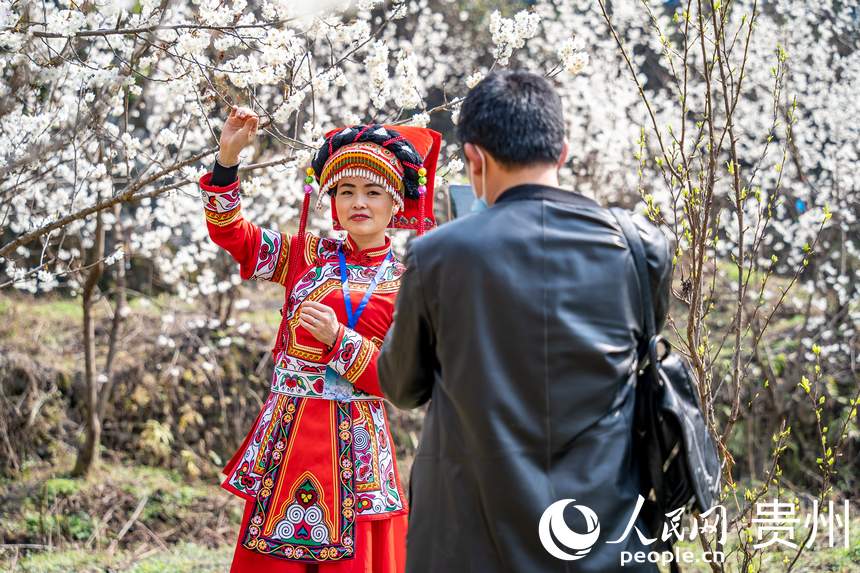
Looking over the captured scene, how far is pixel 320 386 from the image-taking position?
309 cm

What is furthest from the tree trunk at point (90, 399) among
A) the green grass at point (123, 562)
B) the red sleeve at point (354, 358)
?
the red sleeve at point (354, 358)

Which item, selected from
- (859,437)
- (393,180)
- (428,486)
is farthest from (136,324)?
(428,486)

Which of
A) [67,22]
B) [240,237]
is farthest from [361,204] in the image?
[67,22]

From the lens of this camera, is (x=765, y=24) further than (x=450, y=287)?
Yes

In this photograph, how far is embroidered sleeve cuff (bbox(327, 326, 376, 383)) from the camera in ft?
9.73

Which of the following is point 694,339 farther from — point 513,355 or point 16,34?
point 16,34

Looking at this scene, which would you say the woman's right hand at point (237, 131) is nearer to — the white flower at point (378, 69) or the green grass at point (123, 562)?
the white flower at point (378, 69)

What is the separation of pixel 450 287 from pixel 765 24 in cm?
859

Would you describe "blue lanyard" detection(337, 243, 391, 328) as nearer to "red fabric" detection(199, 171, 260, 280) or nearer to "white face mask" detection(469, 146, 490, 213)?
"red fabric" detection(199, 171, 260, 280)

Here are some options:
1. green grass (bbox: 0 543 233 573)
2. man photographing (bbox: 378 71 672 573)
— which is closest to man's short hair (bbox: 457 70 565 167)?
man photographing (bbox: 378 71 672 573)

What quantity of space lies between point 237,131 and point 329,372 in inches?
31.7

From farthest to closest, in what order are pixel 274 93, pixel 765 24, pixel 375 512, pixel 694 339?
pixel 765 24 < pixel 274 93 < pixel 694 339 < pixel 375 512

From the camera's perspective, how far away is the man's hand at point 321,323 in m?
2.95

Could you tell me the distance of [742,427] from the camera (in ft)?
24.7
